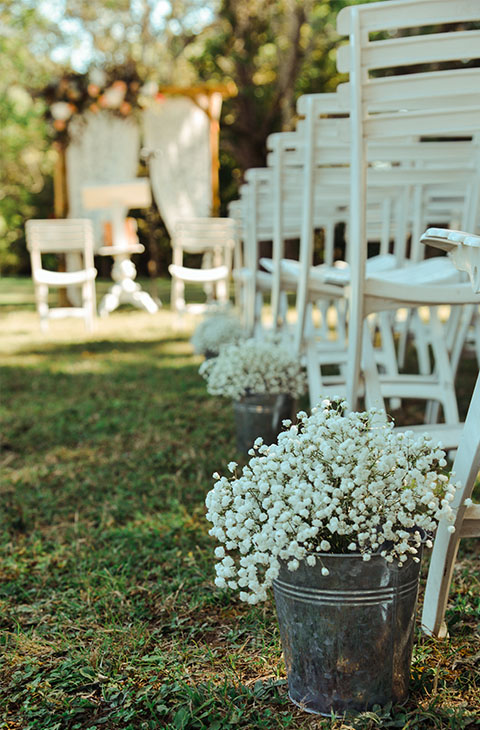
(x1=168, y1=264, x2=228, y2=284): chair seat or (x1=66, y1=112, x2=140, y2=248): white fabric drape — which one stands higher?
(x1=66, y1=112, x2=140, y2=248): white fabric drape

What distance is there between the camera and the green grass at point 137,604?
4.67ft

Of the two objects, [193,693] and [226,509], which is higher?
[226,509]

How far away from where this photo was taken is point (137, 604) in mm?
1862

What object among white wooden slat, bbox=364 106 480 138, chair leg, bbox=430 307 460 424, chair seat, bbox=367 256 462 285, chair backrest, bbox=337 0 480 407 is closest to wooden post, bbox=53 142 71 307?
chair seat, bbox=367 256 462 285

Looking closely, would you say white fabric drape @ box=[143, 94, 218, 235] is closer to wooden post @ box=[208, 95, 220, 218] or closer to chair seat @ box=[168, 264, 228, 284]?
wooden post @ box=[208, 95, 220, 218]

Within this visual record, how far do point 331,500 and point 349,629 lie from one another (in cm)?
22

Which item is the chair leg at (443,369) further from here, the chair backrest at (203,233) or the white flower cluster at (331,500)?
the chair backrest at (203,233)

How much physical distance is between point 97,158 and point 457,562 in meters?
8.91

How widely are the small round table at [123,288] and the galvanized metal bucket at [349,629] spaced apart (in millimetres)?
7374

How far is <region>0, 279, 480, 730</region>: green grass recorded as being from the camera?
1425mm

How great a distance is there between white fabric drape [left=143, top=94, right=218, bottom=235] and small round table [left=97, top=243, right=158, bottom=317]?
1.51m

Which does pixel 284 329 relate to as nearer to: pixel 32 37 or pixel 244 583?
pixel 244 583

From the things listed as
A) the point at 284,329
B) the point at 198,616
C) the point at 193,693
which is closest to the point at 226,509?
the point at 193,693

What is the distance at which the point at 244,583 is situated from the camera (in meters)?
1.29
